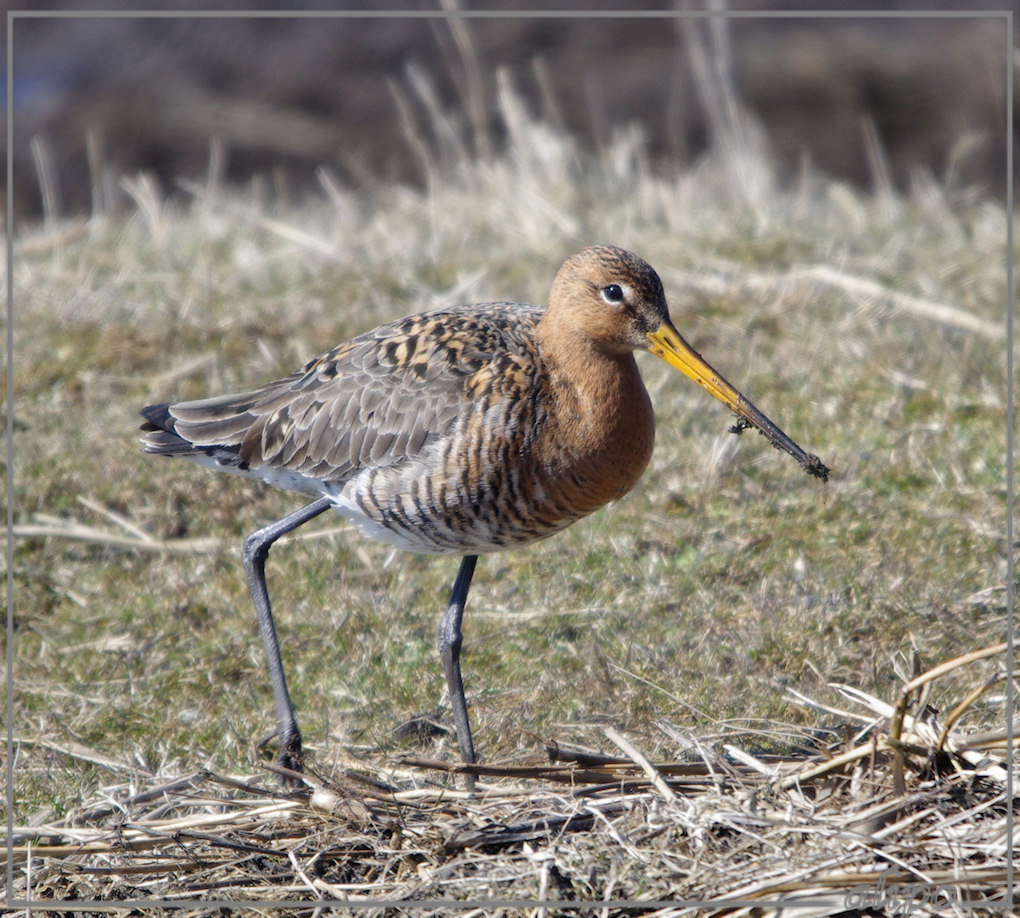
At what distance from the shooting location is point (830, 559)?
541 cm

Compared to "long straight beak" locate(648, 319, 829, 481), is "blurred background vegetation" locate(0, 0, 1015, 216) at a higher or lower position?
A: lower

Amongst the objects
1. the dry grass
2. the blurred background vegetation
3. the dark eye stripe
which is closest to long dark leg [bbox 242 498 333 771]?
the dry grass

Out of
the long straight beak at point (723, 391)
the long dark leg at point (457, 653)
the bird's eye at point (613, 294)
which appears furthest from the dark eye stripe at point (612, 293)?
the long dark leg at point (457, 653)

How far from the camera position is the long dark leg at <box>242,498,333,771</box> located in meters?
4.45

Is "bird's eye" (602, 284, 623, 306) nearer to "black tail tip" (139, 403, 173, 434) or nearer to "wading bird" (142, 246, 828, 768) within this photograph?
"wading bird" (142, 246, 828, 768)

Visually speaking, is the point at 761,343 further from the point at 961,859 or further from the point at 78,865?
the point at 78,865

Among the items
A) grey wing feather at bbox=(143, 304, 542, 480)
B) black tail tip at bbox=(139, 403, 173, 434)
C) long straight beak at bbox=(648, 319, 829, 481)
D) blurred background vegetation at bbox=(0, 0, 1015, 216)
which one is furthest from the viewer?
blurred background vegetation at bbox=(0, 0, 1015, 216)

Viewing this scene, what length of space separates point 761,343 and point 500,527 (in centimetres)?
304

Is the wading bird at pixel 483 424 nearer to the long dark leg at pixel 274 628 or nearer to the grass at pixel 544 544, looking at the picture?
the long dark leg at pixel 274 628

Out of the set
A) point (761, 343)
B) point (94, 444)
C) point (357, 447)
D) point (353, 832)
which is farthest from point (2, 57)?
point (353, 832)

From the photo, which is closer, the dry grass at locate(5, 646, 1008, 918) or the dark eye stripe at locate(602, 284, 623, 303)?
the dry grass at locate(5, 646, 1008, 918)

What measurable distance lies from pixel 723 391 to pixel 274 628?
1.87m
